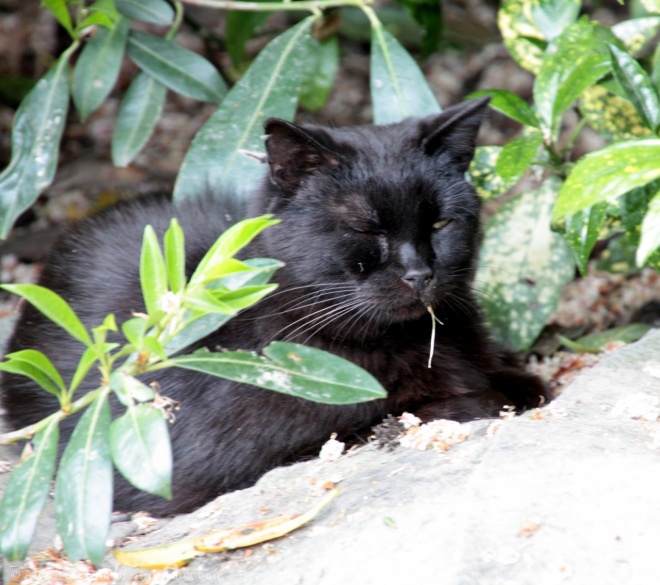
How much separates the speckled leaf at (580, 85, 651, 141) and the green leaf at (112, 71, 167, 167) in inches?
47.6

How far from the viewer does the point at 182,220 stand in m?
2.24

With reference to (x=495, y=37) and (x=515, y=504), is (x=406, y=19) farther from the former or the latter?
(x=515, y=504)

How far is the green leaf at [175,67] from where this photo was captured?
249 cm

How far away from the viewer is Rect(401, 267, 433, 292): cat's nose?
5.82ft

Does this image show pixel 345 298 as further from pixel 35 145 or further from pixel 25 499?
pixel 35 145

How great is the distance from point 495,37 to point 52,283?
257 cm

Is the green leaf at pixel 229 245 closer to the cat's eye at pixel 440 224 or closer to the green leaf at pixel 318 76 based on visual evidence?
the cat's eye at pixel 440 224

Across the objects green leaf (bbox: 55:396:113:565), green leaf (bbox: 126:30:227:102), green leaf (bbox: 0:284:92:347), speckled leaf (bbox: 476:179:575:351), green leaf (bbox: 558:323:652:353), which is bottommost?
green leaf (bbox: 558:323:652:353)

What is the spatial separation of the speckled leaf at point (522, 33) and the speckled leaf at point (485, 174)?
0.86 ft

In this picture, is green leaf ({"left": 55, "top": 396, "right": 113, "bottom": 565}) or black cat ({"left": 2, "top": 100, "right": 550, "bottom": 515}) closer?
green leaf ({"left": 55, "top": 396, "right": 113, "bottom": 565})

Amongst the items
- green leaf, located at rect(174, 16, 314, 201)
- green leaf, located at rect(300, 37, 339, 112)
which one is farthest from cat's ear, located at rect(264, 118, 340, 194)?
green leaf, located at rect(300, 37, 339, 112)

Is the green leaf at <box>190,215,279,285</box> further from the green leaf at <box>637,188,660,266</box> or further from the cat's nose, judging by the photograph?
the green leaf at <box>637,188,660,266</box>

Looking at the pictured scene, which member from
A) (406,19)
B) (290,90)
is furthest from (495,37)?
(290,90)

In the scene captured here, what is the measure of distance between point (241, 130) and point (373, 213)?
665 mm
